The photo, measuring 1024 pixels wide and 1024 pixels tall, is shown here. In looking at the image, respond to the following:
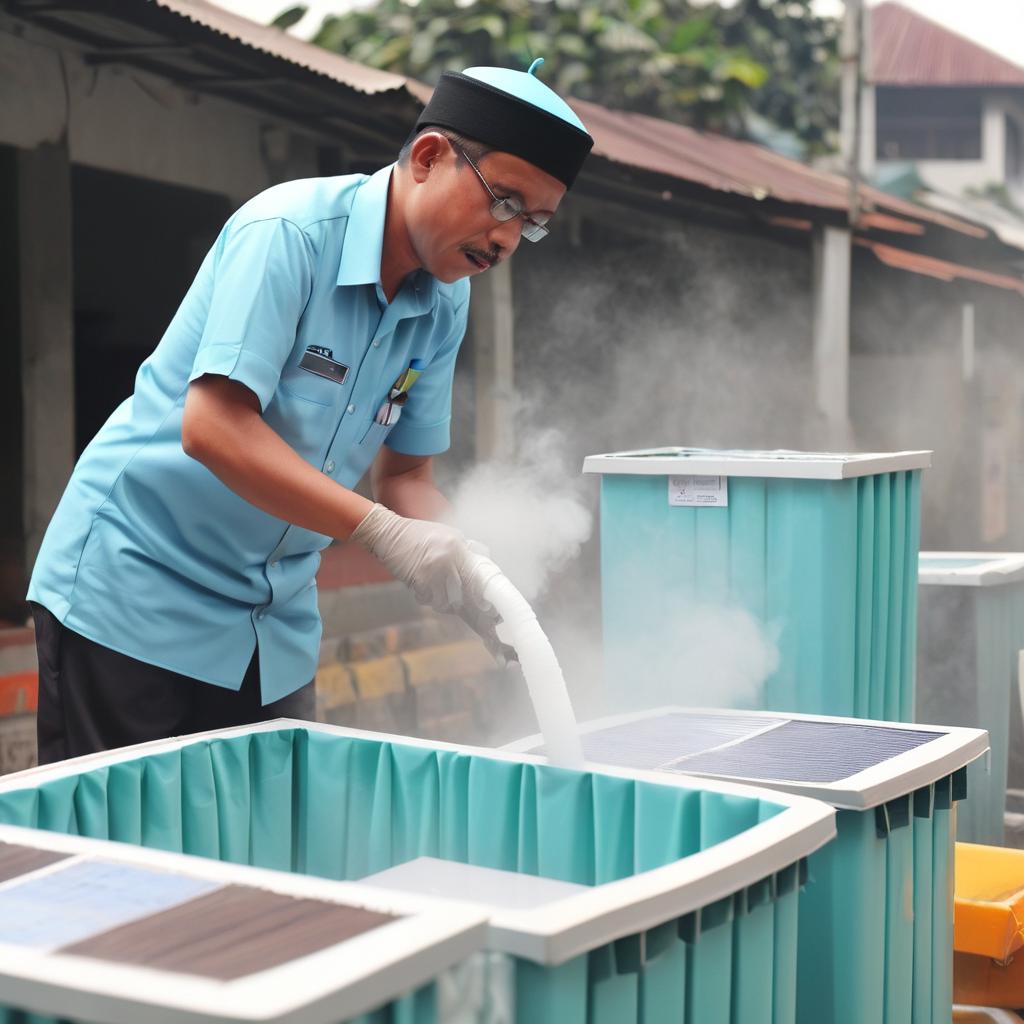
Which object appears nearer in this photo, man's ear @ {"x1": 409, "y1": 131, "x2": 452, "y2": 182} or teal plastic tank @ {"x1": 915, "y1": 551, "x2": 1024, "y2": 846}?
man's ear @ {"x1": 409, "y1": 131, "x2": 452, "y2": 182}

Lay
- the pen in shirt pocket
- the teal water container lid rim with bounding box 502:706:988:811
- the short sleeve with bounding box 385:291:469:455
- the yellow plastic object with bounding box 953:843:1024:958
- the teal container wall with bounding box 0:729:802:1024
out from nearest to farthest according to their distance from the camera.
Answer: the teal container wall with bounding box 0:729:802:1024
the teal water container lid rim with bounding box 502:706:988:811
the pen in shirt pocket
the short sleeve with bounding box 385:291:469:455
the yellow plastic object with bounding box 953:843:1024:958

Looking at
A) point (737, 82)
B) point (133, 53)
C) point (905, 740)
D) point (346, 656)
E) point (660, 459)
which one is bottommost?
point (346, 656)

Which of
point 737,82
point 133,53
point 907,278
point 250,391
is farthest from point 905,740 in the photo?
point 737,82

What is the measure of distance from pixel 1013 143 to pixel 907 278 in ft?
93.1

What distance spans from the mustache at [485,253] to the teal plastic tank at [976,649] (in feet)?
8.96

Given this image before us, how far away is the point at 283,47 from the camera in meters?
5.20

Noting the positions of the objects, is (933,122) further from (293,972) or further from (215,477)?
(293,972)

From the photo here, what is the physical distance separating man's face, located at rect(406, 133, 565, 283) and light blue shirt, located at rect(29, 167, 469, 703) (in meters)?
0.09

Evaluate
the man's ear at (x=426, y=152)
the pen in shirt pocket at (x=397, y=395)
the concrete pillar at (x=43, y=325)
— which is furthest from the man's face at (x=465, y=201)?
the concrete pillar at (x=43, y=325)

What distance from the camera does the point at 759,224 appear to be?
31.1 feet

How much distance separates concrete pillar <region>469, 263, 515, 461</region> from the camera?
727cm

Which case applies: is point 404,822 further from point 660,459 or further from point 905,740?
point 660,459

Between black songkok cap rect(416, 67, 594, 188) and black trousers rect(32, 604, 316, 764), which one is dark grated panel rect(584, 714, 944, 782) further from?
black songkok cap rect(416, 67, 594, 188)

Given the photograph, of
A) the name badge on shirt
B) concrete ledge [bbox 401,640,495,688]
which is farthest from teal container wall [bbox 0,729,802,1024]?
concrete ledge [bbox 401,640,495,688]
